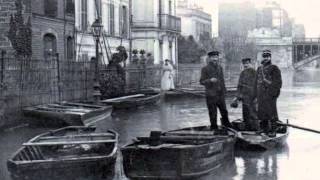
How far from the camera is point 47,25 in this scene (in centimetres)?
2545

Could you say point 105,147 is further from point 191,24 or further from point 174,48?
point 191,24

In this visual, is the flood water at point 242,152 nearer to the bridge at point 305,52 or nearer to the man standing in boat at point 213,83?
the man standing in boat at point 213,83

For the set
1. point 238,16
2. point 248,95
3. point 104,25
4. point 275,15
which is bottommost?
point 248,95

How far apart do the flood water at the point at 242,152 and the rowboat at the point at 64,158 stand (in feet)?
1.98

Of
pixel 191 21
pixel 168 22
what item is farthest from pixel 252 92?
pixel 191 21

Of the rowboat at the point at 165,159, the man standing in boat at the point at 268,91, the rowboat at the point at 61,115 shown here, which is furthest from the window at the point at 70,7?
the rowboat at the point at 165,159

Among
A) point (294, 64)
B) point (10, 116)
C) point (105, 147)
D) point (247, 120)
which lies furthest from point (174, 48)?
point (294, 64)

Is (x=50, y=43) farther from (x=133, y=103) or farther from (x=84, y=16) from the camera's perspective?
(x=84, y=16)

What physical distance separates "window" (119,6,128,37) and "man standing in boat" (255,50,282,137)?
26.2 metres

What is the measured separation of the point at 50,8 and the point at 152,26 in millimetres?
18634

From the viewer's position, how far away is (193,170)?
951 centimetres

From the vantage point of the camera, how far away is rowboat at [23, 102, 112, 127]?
1719 cm

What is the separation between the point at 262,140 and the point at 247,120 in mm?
1587

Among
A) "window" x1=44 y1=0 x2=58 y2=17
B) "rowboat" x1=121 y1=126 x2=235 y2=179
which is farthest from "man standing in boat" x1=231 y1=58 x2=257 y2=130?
"window" x1=44 y1=0 x2=58 y2=17
